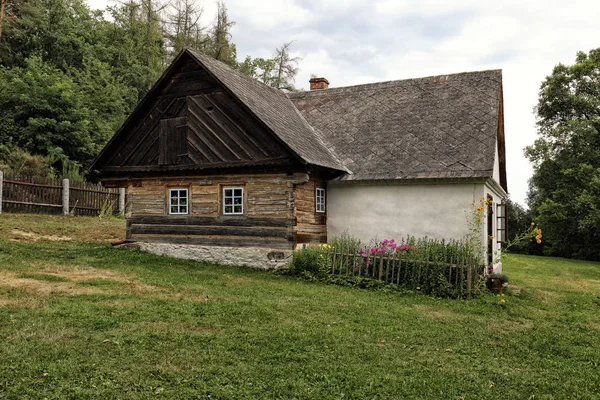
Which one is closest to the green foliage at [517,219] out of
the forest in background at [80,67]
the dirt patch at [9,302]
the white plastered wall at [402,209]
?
the forest in background at [80,67]

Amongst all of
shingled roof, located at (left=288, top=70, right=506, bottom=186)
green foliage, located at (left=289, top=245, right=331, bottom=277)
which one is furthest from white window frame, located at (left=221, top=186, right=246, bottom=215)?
shingled roof, located at (left=288, top=70, right=506, bottom=186)

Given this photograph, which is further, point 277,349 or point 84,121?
point 84,121

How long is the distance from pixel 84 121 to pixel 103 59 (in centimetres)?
1352

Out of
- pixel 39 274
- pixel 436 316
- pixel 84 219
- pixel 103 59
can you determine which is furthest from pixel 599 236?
pixel 103 59

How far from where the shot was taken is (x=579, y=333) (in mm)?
8578

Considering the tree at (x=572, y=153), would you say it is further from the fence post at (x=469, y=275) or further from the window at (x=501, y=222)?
the fence post at (x=469, y=275)

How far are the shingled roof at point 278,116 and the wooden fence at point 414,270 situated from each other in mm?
2955

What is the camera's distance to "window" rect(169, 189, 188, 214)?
15.8m

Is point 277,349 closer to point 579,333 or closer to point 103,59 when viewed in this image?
point 579,333

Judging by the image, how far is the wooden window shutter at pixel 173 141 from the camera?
15.6 m

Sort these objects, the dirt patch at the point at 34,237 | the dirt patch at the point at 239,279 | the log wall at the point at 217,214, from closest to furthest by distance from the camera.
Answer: the dirt patch at the point at 239,279 → the log wall at the point at 217,214 → the dirt patch at the point at 34,237

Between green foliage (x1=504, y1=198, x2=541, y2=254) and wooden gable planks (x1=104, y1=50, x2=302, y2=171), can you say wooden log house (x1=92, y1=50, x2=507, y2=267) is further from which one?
green foliage (x1=504, y1=198, x2=541, y2=254)

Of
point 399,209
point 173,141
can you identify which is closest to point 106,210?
point 173,141

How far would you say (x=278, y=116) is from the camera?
16.0 m
